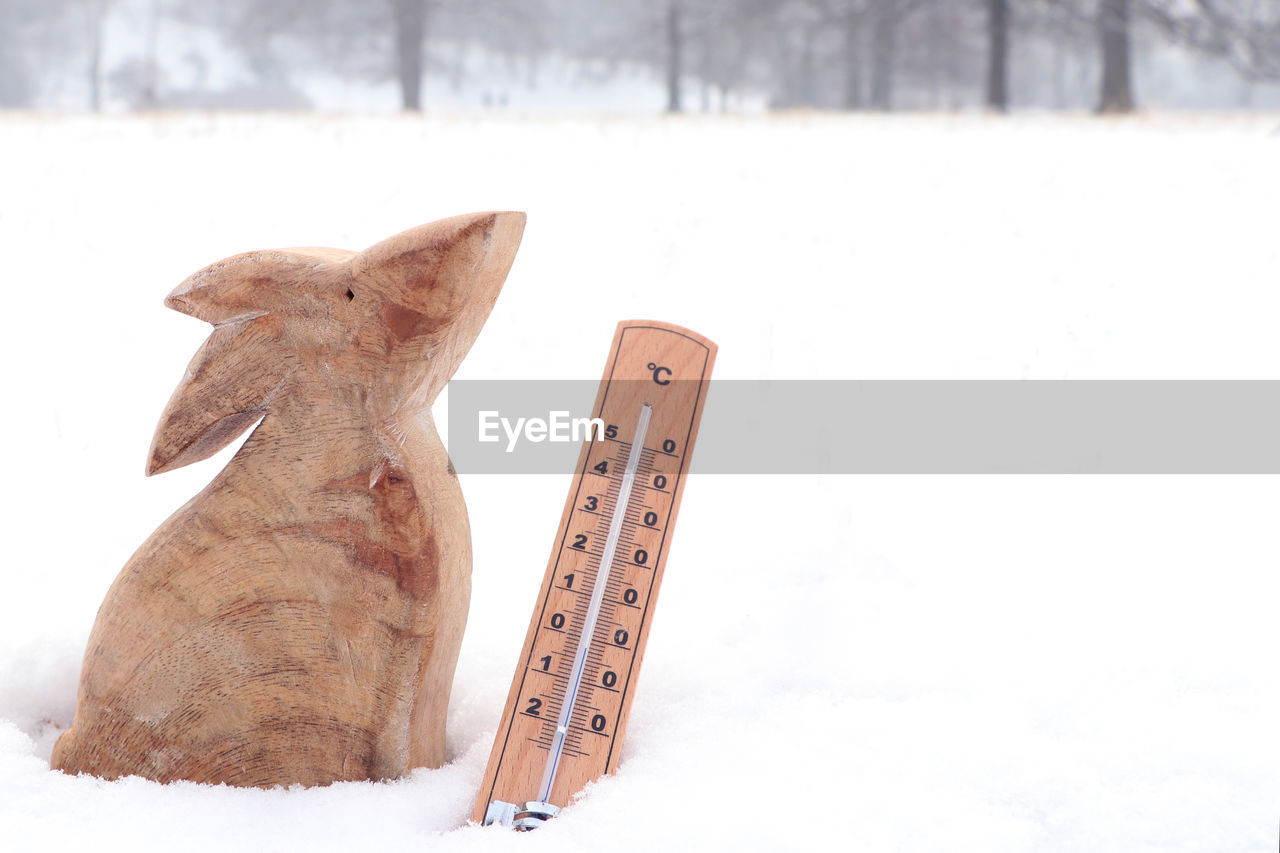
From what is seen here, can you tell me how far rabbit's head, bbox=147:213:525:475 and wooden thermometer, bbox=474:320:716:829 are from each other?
0.32m

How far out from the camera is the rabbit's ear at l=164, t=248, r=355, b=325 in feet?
5.33

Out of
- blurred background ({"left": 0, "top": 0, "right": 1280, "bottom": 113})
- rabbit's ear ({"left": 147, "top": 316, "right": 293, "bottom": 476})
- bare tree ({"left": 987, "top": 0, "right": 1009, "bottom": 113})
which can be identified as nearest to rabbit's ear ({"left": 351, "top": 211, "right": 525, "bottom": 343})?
rabbit's ear ({"left": 147, "top": 316, "right": 293, "bottom": 476})

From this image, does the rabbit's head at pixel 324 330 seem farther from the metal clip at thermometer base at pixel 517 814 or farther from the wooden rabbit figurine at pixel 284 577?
the metal clip at thermometer base at pixel 517 814

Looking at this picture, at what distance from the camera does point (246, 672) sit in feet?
5.43

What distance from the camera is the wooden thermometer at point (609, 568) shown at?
1700 millimetres

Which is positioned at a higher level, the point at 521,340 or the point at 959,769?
the point at 521,340

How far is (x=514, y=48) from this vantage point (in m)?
10.2

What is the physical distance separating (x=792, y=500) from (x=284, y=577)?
1.51 m

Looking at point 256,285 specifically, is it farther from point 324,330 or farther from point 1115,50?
point 1115,50

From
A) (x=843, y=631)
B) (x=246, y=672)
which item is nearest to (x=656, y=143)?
(x=843, y=631)

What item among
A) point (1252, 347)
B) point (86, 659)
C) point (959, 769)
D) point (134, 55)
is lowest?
point (959, 769)

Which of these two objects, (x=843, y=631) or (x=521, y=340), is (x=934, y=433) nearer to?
(x=843, y=631)

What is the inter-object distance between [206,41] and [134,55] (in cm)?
68

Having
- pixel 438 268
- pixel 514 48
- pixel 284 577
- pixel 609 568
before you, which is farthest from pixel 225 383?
pixel 514 48
